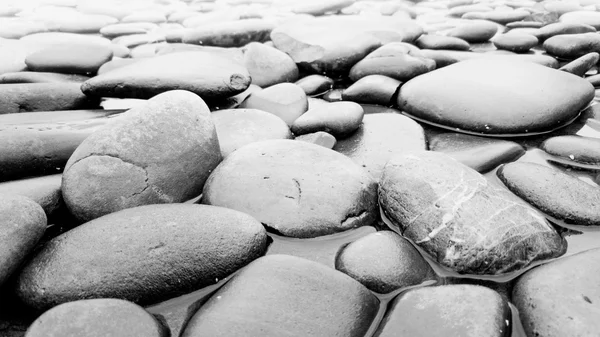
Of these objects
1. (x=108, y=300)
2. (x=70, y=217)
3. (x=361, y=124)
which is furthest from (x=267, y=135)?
(x=108, y=300)

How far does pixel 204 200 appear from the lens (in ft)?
6.17

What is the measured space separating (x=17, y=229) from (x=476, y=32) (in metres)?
3.80

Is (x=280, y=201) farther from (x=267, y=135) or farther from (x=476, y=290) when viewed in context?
(x=476, y=290)

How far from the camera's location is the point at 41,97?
8.54 feet

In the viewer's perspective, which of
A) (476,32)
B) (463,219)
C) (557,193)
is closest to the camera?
(463,219)

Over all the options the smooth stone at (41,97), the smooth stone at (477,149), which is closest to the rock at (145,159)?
the smooth stone at (41,97)

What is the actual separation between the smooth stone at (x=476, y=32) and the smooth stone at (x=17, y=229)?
144 inches

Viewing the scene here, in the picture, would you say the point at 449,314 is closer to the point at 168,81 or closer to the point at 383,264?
the point at 383,264

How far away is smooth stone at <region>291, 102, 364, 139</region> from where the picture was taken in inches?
93.7

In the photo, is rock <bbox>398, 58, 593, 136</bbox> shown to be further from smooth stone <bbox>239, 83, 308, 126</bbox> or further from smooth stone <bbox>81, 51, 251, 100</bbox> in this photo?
smooth stone <bbox>81, 51, 251, 100</bbox>

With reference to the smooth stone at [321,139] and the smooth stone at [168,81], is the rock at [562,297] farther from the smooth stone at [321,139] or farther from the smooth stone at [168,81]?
the smooth stone at [168,81]

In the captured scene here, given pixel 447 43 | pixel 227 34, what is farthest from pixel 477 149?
pixel 227 34

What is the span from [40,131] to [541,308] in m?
2.10

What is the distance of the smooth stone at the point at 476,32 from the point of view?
398 cm
